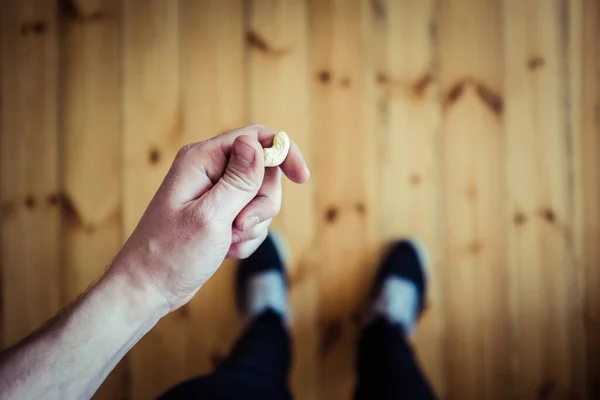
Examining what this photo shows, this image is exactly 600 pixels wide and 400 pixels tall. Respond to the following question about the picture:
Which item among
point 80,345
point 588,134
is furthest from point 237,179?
point 588,134

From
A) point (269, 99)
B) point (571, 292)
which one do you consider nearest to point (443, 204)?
point (571, 292)

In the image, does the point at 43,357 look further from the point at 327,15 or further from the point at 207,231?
the point at 327,15

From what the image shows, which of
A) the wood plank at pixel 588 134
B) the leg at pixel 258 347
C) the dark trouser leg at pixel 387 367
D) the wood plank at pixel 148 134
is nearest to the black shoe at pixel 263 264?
the leg at pixel 258 347

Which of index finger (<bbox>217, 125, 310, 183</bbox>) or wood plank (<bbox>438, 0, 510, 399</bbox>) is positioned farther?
wood plank (<bbox>438, 0, 510, 399</bbox>)

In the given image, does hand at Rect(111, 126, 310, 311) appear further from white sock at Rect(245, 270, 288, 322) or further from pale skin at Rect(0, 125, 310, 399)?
white sock at Rect(245, 270, 288, 322)

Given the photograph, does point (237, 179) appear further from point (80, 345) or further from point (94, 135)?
point (94, 135)

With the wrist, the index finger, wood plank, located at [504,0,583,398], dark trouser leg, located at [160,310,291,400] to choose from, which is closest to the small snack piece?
the index finger

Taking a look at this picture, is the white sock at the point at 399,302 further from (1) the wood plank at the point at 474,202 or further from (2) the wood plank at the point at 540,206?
(2) the wood plank at the point at 540,206
